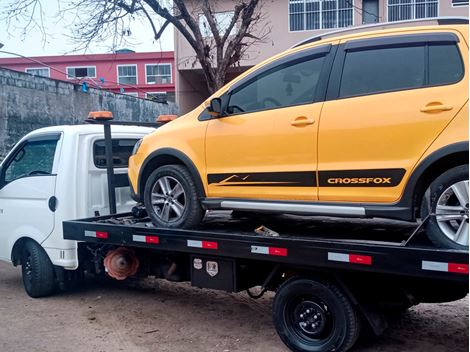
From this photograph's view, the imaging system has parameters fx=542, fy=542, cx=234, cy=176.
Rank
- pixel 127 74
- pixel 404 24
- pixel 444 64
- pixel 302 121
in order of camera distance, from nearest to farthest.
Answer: pixel 444 64, pixel 404 24, pixel 302 121, pixel 127 74

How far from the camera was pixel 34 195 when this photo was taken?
258 inches

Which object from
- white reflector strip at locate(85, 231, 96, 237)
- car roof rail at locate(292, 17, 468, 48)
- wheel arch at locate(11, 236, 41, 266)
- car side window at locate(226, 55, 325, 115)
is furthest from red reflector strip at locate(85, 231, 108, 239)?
car roof rail at locate(292, 17, 468, 48)

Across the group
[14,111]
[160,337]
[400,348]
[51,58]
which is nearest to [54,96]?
[14,111]

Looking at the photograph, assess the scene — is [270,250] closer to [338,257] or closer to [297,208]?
[297,208]

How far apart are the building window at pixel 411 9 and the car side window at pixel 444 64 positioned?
1811 centimetres

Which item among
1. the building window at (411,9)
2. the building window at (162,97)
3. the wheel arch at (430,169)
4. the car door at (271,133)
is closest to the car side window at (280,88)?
the car door at (271,133)

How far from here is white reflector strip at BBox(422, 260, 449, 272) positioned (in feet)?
11.8

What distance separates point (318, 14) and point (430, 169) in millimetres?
19389

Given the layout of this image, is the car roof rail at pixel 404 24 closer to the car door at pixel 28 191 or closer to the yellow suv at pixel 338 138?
the yellow suv at pixel 338 138

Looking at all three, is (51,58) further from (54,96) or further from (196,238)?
(196,238)

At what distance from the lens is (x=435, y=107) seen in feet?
12.4

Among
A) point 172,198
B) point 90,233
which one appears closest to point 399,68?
point 172,198

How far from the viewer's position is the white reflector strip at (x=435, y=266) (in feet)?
11.8

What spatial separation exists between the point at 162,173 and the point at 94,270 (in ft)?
6.18
